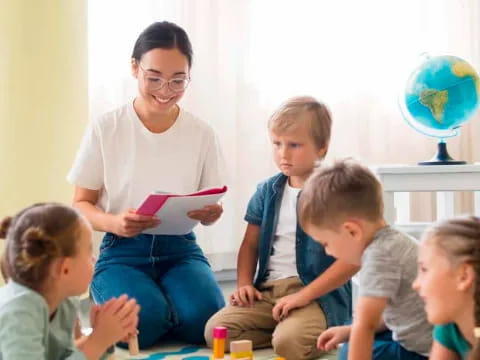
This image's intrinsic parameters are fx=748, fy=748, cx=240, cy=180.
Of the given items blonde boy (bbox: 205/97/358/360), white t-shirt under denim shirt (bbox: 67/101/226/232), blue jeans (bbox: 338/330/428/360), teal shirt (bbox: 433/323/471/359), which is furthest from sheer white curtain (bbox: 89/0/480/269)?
teal shirt (bbox: 433/323/471/359)

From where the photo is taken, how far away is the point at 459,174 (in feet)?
6.20

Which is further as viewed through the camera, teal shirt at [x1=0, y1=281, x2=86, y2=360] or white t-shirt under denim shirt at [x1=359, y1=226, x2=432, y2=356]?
white t-shirt under denim shirt at [x1=359, y1=226, x2=432, y2=356]

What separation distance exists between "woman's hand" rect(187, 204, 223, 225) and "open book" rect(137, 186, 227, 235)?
0.05 ft

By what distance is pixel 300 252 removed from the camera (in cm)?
168

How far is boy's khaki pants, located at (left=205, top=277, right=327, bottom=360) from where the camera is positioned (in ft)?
5.14

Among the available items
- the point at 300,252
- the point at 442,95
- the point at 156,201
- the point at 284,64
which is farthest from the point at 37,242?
the point at 284,64

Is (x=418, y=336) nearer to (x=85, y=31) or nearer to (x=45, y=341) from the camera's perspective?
(x=45, y=341)

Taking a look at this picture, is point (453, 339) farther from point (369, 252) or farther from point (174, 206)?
point (174, 206)

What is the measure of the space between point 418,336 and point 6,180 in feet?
3.77

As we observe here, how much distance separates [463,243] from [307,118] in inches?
→ 28.0

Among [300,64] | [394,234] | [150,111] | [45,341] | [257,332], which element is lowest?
[257,332]

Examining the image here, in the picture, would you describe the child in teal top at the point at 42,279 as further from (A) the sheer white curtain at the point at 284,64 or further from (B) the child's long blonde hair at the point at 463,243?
(A) the sheer white curtain at the point at 284,64

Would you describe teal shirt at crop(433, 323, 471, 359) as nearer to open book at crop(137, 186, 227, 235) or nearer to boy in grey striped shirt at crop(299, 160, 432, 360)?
boy in grey striped shirt at crop(299, 160, 432, 360)

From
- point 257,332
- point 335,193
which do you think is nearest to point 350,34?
point 257,332
